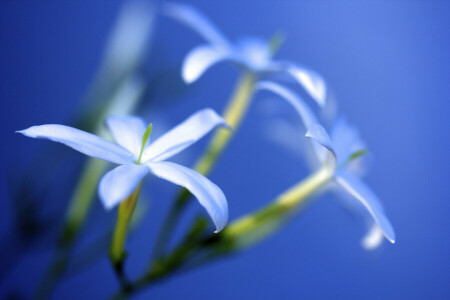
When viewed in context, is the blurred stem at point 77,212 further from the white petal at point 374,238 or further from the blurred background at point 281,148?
the blurred background at point 281,148

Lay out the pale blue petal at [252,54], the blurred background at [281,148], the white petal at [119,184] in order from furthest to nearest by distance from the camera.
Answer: the blurred background at [281,148], the pale blue petal at [252,54], the white petal at [119,184]

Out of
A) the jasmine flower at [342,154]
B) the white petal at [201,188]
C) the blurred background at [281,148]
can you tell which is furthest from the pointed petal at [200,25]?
the blurred background at [281,148]

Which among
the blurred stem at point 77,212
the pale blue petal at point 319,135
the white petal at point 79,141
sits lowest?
the pale blue petal at point 319,135

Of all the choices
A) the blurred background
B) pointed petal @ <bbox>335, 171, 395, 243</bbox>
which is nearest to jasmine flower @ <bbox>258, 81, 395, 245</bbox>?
A: pointed petal @ <bbox>335, 171, 395, 243</bbox>

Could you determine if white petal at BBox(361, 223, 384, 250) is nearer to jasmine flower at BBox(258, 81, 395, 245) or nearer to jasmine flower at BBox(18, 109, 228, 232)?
jasmine flower at BBox(258, 81, 395, 245)

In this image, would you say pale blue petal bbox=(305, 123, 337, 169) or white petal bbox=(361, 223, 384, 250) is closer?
pale blue petal bbox=(305, 123, 337, 169)

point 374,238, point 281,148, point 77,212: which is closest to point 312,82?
point 374,238

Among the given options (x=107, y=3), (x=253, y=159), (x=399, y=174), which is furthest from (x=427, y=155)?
(x=107, y=3)
